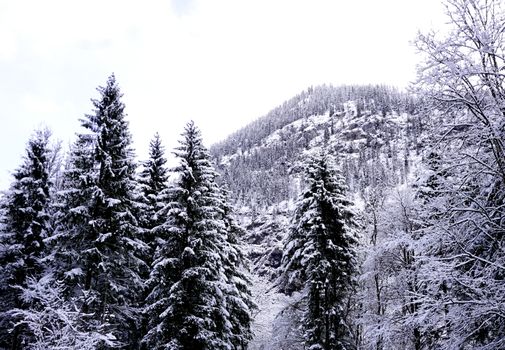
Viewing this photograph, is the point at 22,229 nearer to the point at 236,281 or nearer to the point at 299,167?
the point at 236,281

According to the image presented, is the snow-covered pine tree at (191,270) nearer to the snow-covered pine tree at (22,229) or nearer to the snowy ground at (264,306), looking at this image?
the snow-covered pine tree at (22,229)

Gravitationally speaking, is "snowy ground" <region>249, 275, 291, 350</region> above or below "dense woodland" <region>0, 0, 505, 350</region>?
below

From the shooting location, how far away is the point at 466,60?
770 centimetres

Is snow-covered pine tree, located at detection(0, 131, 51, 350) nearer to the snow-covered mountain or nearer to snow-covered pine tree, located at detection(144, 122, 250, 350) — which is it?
snow-covered pine tree, located at detection(144, 122, 250, 350)

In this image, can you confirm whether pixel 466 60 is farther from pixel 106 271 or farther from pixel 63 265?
pixel 63 265

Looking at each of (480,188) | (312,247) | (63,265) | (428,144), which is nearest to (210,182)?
(312,247)

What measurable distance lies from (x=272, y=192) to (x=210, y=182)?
4579 inches

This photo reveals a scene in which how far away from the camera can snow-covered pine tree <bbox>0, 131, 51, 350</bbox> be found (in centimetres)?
1842

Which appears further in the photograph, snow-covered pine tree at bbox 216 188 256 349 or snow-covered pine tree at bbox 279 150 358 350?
snow-covered pine tree at bbox 216 188 256 349

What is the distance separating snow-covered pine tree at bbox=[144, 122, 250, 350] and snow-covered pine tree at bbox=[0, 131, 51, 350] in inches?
264

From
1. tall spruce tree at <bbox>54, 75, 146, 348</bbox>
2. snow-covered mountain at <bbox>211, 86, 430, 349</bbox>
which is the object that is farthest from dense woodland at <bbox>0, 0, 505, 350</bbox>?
snow-covered mountain at <bbox>211, 86, 430, 349</bbox>

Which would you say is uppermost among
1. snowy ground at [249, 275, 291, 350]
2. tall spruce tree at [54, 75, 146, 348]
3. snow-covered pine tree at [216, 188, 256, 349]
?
tall spruce tree at [54, 75, 146, 348]

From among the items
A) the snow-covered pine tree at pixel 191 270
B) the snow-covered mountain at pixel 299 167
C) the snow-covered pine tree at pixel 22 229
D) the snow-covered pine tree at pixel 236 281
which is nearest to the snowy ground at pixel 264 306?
the snow-covered mountain at pixel 299 167

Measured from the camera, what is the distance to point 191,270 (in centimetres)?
1622
